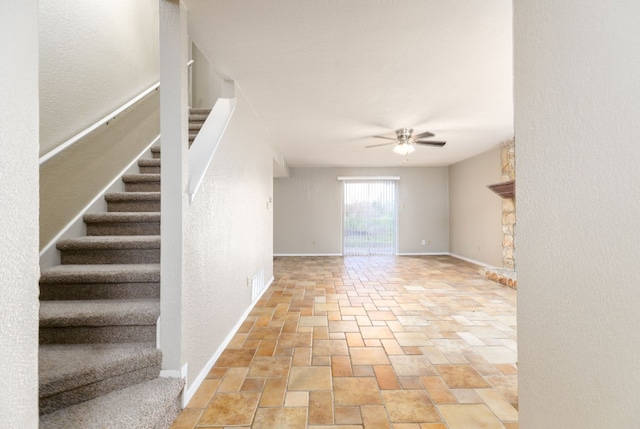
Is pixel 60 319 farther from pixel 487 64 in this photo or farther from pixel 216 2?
pixel 487 64

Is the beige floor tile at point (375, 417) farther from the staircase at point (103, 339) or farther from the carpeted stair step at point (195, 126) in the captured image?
the carpeted stair step at point (195, 126)

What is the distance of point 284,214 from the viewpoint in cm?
739

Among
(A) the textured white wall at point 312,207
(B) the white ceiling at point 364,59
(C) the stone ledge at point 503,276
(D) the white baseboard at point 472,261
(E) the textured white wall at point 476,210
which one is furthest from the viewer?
(A) the textured white wall at point 312,207

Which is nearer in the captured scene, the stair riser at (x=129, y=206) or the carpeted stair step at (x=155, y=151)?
the stair riser at (x=129, y=206)

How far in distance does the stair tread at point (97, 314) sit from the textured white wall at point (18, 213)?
0.91 metres

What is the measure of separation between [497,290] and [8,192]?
4.72 meters

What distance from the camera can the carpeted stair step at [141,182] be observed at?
8.79 ft

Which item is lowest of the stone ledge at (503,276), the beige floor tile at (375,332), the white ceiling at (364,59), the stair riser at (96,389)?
the beige floor tile at (375,332)

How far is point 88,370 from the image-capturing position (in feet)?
4.37

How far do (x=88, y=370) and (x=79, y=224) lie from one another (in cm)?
134

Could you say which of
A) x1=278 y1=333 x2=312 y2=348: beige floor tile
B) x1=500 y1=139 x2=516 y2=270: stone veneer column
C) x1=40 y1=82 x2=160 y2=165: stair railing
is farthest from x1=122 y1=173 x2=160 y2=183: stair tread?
x1=500 y1=139 x2=516 y2=270: stone veneer column

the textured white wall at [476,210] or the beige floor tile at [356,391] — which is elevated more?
the textured white wall at [476,210]

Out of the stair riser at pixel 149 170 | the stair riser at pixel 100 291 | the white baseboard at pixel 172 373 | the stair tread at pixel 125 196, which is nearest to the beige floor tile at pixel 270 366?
the white baseboard at pixel 172 373

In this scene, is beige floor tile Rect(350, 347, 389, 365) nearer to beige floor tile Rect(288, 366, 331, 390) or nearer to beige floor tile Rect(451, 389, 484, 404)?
beige floor tile Rect(288, 366, 331, 390)
